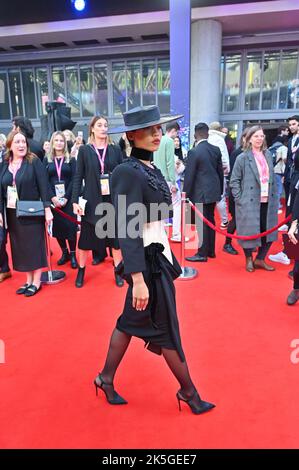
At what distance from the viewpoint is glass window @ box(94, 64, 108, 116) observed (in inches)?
580

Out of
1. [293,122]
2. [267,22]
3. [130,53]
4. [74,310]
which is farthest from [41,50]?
[74,310]

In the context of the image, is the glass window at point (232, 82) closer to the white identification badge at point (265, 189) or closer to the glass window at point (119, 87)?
the glass window at point (119, 87)

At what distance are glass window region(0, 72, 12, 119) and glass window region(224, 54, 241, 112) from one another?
29.5 feet

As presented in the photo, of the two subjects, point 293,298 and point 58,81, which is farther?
point 58,81

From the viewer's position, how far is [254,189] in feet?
14.6

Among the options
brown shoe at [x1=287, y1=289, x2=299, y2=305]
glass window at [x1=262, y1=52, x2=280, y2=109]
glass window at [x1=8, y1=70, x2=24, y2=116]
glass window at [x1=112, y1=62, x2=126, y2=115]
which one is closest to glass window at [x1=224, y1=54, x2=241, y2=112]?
glass window at [x1=262, y1=52, x2=280, y2=109]

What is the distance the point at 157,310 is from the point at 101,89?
47.6 feet

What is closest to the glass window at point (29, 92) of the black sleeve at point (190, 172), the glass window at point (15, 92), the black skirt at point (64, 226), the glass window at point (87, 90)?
the glass window at point (15, 92)

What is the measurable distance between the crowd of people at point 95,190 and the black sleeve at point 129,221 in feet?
6.67

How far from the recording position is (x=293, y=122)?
228 inches

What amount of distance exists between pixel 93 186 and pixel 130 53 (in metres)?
11.8

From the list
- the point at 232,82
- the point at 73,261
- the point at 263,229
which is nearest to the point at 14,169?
the point at 73,261

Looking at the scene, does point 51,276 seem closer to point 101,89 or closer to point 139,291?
point 139,291

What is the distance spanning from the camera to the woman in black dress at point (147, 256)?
→ 183cm
